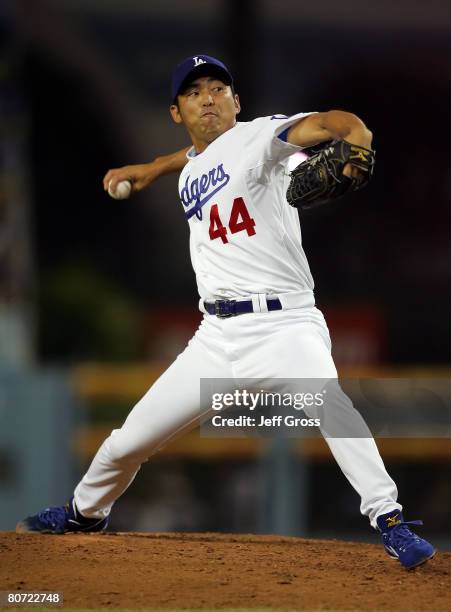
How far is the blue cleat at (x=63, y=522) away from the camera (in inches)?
147

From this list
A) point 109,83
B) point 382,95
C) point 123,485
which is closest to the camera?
point 123,485

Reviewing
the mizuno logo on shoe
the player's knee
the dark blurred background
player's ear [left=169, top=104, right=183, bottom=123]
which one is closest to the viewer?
the mizuno logo on shoe

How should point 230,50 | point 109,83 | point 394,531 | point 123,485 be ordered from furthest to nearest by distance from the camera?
1. point 109,83
2. point 230,50
3. point 123,485
4. point 394,531

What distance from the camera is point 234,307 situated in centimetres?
333

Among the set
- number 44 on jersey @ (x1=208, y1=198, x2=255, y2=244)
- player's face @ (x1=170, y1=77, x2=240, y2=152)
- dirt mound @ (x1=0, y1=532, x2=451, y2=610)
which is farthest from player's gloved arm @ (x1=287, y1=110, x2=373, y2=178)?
dirt mound @ (x1=0, y1=532, x2=451, y2=610)

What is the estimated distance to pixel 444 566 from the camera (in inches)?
132

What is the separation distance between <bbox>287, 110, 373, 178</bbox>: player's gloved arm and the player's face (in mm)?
410

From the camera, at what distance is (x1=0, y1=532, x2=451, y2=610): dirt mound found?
9.70ft

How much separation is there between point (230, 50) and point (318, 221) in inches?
77.9

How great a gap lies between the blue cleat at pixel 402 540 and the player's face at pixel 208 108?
123 cm

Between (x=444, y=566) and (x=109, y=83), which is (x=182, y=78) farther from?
(x=109, y=83)

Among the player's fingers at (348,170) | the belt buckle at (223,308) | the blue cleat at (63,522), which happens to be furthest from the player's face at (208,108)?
the blue cleat at (63,522)

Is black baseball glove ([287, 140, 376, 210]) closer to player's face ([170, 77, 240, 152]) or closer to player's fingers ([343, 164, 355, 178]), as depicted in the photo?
player's fingers ([343, 164, 355, 178])

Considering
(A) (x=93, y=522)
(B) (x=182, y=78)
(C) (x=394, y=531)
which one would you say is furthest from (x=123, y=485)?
(B) (x=182, y=78)
